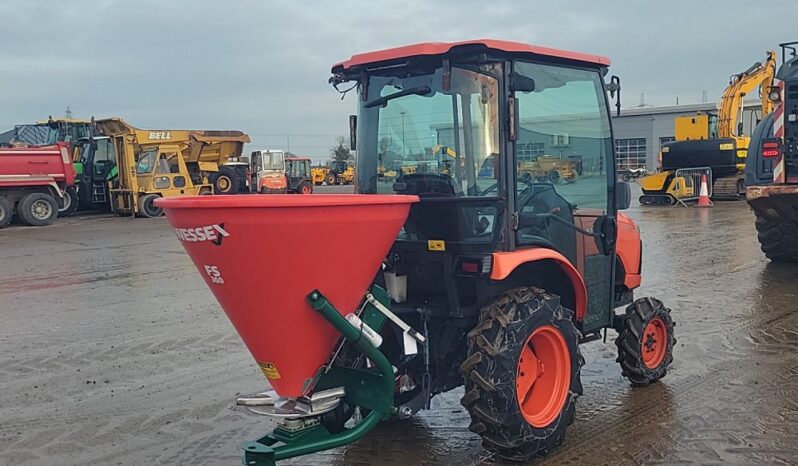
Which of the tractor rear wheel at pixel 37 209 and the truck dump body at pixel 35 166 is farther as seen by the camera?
the tractor rear wheel at pixel 37 209

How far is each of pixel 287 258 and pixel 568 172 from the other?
197cm

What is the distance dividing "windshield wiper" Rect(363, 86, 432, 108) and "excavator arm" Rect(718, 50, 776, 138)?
1728 centimetres

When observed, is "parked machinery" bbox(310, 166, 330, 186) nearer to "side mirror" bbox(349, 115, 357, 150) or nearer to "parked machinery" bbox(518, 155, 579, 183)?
"side mirror" bbox(349, 115, 357, 150)

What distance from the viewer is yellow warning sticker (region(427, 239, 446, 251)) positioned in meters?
3.84

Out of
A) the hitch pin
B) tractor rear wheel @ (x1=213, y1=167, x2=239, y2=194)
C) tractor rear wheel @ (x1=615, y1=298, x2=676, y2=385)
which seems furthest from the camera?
tractor rear wheel @ (x1=213, y1=167, x2=239, y2=194)

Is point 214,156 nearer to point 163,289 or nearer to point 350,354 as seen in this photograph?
point 163,289

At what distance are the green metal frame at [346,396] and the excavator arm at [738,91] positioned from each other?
59.5 ft

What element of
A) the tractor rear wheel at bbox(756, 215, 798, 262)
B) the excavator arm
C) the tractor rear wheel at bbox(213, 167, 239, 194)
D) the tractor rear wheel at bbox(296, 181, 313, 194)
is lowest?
the tractor rear wheel at bbox(756, 215, 798, 262)

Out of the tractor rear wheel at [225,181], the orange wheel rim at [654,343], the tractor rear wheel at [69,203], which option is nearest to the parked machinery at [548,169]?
the orange wheel rim at [654,343]

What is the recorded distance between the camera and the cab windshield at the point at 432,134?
12.4 ft

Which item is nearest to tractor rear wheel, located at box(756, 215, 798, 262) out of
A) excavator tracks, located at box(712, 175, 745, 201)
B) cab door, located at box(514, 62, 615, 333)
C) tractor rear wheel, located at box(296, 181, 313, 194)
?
cab door, located at box(514, 62, 615, 333)

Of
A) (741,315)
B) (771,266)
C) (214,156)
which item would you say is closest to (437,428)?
(741,315)

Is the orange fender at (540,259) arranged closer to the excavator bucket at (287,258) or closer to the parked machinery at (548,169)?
the parked machinery at (548,169)

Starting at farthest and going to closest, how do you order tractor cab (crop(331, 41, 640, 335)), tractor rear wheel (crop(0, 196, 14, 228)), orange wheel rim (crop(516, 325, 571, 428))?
tractor rear wheel (crop(0, 196, 14, 228)) → orange wheel rim (crop(516, 325, 571, 428)) → tractor cab (crop(331, 41, 640, 335))
